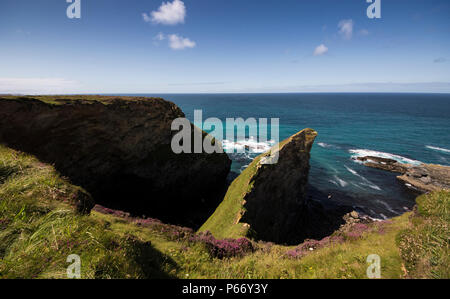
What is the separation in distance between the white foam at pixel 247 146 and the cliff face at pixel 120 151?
2336cm

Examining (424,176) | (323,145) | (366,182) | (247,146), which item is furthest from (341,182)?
(247,146)

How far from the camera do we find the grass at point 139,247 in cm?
590

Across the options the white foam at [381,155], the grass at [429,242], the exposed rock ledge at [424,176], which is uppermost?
the grass at [429,242]

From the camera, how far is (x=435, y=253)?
823 cm

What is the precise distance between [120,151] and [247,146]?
4398 cm

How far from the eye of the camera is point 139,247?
9094 mm

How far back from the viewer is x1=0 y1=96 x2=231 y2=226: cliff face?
1992 centimetres

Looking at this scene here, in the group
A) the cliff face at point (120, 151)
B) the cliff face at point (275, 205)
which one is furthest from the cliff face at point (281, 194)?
the cliff face at point (120, 151)

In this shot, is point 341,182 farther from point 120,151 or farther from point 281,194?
point 120,151

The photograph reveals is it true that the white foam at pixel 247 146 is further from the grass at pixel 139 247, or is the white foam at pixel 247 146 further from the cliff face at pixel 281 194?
the grass at pixel 139 247
